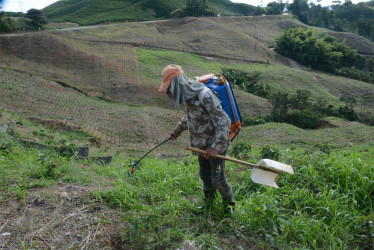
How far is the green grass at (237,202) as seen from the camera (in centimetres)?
279

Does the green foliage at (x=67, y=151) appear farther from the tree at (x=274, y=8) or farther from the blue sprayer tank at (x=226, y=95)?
the tree at (x=274, y=8)

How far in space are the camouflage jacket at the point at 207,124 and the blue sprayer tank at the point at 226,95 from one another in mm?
125

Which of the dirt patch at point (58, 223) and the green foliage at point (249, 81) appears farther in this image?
the green foliage at point (249, 81)

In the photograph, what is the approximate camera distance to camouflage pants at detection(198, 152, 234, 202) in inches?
118

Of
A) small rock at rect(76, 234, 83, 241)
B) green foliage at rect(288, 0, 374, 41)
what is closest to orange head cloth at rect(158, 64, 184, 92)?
small rock at rect(76, 234, 83, 241)

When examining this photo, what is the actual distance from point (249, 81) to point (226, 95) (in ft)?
65.6

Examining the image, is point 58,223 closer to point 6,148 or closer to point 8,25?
point 6,148

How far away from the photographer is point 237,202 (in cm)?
334

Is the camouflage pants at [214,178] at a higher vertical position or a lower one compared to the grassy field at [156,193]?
higher

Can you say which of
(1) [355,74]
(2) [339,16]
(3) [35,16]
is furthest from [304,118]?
(2) [339,16]

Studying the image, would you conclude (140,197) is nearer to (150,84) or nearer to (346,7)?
(150,84)

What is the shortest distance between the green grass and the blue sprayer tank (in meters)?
0.80

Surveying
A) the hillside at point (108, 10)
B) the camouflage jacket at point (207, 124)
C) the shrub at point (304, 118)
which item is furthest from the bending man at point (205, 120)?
the hillside at point (108, 10)

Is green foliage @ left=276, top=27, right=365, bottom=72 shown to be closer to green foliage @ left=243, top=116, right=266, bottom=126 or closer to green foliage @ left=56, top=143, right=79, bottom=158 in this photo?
green foliage @ left=243, top=116, right=266, bottom=126
